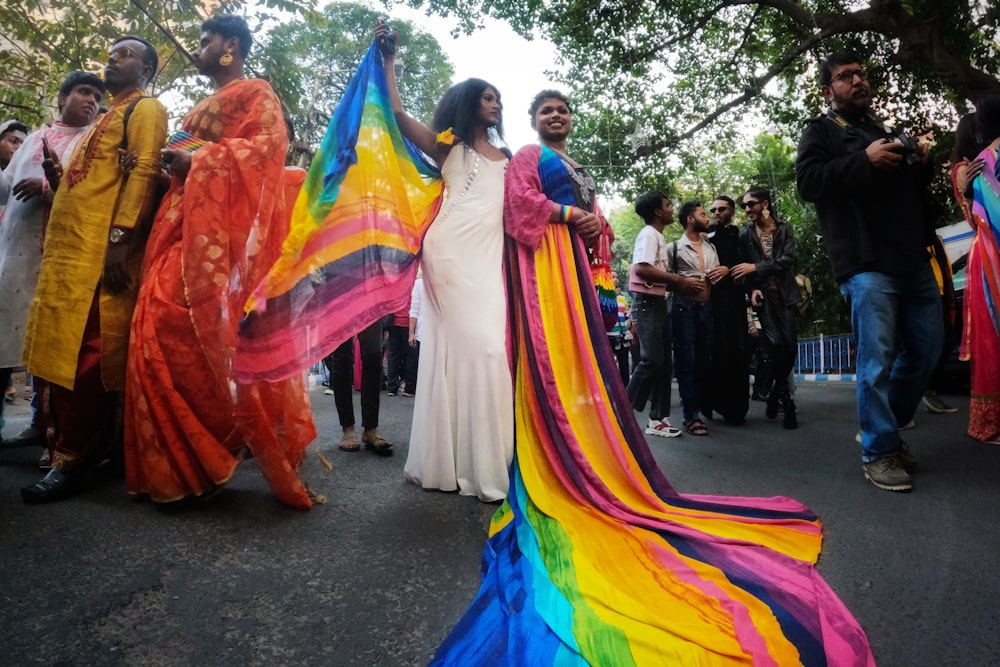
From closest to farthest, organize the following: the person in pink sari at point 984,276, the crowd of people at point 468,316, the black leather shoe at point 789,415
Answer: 1. the crowd of people at point 468,316
2. the person in pink sari at point 984,276
3. the black leather shoe at point 789,415

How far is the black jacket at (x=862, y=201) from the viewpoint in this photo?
2.68 metres

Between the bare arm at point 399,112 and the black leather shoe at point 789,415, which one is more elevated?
the bare arm at point 399,112

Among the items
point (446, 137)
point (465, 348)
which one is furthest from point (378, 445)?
point (446, 137)

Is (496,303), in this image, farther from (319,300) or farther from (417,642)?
(417,642)

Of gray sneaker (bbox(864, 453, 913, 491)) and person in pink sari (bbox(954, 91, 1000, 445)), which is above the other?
person in pink sari (bbox(954, 91, 1000, 445))

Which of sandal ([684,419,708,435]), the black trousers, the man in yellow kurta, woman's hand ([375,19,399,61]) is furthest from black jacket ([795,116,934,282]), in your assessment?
the man in yellow kurta

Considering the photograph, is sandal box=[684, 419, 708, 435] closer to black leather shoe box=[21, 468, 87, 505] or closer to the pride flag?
the pride flag

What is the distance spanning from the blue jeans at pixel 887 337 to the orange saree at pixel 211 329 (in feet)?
8.11

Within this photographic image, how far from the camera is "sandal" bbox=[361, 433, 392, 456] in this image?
3.40 metres

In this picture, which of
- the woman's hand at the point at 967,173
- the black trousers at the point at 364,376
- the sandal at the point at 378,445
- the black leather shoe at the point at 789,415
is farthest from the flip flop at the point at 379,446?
the woman's hand at the point at 967,173

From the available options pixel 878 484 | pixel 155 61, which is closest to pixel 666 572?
pixel 878 484

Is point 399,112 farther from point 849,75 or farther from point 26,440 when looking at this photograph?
point 26,440

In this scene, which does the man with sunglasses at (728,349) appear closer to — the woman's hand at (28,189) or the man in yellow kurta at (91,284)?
the man in yellow kurta at (91,284)

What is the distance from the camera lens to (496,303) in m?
2.62
